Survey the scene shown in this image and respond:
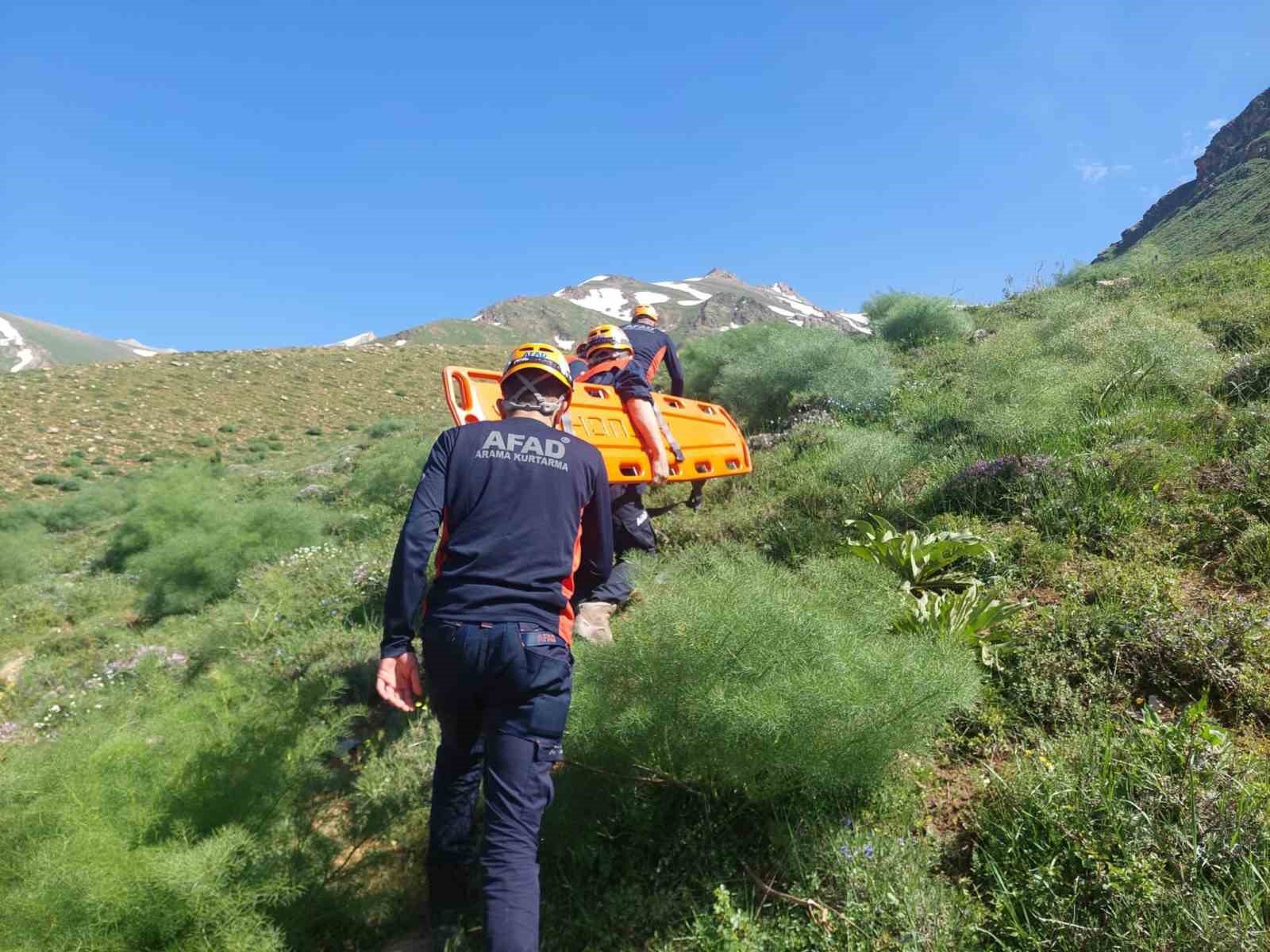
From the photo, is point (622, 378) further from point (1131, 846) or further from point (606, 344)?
point (1131, 846)

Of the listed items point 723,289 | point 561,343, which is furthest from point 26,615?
point 723,289

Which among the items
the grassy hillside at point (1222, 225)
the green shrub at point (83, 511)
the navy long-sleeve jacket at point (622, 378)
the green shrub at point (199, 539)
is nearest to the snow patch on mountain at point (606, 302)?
the grassy hillside at point (1222, 225)

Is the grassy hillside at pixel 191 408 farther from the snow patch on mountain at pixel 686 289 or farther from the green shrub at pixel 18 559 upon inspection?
the snow patch on mountain at pixel 686 289

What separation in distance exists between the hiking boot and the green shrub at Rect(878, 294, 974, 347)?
853 cm

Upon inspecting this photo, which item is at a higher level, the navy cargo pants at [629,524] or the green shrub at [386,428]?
the green shrub at [386,428]

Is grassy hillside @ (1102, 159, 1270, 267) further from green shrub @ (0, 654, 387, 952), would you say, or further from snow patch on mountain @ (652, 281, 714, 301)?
snow patch on mountain @ (652, 281, 714, 301)

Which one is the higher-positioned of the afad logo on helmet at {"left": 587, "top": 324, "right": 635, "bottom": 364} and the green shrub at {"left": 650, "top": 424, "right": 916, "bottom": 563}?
the afad logo on helmet at {"left": 587, "top": 324, "right": 635, "bottom": 364}

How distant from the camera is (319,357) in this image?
3141 cm

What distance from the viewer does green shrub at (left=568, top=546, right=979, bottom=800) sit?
7.00 feet

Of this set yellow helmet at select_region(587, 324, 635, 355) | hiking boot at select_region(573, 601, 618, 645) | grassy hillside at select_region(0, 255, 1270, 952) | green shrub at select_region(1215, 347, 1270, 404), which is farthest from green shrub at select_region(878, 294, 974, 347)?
hiking boot at select_region(573, 601, 618, 645)

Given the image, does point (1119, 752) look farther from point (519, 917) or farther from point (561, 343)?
point (561, 343)

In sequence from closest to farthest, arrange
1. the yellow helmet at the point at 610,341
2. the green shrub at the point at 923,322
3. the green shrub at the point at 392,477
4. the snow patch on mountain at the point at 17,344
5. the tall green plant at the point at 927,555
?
1. the tall green plant at the point at 927,555
2. the yellow helmet at the point at 610,341
3. the green shrub at the point at 392,477
4. the green shrub at the point at 923,322
5. the snow patch on mountain at the point at 17,344

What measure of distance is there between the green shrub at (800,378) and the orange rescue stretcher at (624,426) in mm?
2168

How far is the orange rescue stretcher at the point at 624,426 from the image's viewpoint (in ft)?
13.7
